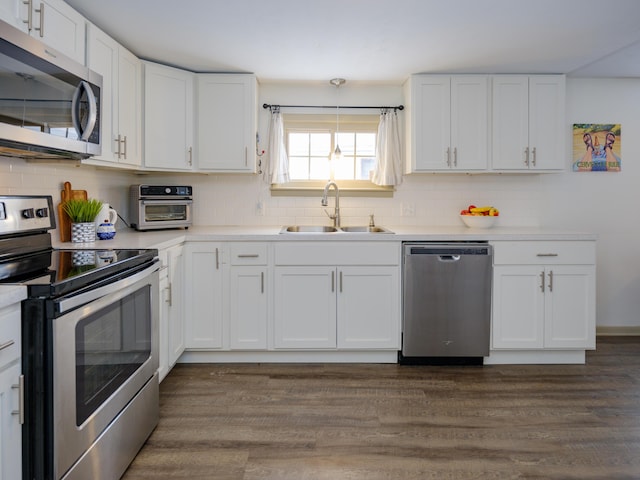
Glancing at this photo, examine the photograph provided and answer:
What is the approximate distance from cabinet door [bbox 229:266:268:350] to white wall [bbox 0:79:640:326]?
807mm

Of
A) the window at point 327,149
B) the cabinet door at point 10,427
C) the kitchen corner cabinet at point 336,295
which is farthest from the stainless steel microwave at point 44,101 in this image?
the window at point 327,149

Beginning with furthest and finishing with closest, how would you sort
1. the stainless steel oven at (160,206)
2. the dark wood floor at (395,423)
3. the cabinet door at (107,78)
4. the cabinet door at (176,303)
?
the stainless steel oven at (160,206) < the cabinet door at (176,303) < the cabinet door at (107,78) < the dark wood floor at (395,423)

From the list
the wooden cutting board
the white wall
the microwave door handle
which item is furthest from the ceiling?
the wooden cutting board

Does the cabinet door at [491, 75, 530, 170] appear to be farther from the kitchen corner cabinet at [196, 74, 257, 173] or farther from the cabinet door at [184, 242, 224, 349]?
the cabinet door at [184, 242, 224, 349]

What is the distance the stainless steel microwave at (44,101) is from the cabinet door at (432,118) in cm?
227

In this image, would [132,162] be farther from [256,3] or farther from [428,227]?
[428,227]

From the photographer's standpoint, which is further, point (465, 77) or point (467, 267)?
point (465, 77)

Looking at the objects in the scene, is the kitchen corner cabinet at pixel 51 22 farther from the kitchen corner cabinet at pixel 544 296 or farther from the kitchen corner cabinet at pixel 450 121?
the kitchen corner cabinet at pixel 544 296

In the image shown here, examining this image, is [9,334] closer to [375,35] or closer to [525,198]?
[375,35]

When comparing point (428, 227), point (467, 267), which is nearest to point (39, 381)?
point (467, 267)

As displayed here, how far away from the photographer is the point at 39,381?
140 cm

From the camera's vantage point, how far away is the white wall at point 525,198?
3.96 m

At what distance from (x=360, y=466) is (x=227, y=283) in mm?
1610

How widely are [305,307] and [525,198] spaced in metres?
2.15
